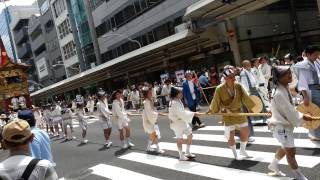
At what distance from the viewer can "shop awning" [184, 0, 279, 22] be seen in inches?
784

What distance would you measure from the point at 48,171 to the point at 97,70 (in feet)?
118

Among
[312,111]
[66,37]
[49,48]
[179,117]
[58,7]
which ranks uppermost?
[58,7]

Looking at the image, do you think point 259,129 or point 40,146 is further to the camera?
point 259,129

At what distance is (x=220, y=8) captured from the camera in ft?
69.2

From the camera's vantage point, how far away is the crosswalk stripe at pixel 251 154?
7.19 metres

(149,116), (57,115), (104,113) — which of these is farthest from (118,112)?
(57,115)

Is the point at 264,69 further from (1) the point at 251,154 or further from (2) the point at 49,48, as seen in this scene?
(2) the point at 49,48

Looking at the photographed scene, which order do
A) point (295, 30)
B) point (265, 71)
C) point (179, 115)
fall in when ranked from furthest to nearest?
point (295, 30), point (265, 71), point (179, 115)

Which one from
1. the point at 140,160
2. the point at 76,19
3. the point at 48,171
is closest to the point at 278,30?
the point at 140,160

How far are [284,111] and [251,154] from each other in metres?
2.69

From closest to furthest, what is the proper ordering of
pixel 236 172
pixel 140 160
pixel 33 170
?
pixel 33 170, pixel 236 172, pixel 140 160

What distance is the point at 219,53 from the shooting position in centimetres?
2786

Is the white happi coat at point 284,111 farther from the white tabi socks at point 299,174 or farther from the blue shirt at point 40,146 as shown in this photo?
the blue shirt at point 40,146

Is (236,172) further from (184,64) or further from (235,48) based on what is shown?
(184,64)
